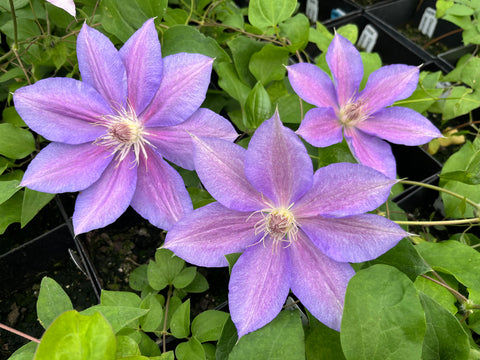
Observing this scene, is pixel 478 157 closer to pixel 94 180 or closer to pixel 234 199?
pixel 234 199

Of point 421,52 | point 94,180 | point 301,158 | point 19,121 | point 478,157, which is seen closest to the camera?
point 301,158

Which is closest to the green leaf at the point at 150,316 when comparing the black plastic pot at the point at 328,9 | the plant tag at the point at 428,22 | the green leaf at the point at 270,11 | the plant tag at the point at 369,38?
the green leaf at the point at 270,11

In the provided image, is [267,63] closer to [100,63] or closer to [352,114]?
[352,114]

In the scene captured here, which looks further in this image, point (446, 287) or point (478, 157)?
point (478, 157)

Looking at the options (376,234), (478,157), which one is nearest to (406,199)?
(478,157)

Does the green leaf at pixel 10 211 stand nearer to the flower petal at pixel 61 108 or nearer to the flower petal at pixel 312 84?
the flower petal at pixel 61 108

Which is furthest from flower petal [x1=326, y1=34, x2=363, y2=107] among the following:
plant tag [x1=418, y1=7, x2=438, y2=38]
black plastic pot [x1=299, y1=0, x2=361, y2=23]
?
plant tag [x1=418, y1=7, x2=438, y2=38]
